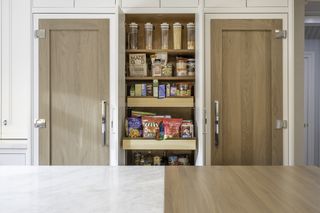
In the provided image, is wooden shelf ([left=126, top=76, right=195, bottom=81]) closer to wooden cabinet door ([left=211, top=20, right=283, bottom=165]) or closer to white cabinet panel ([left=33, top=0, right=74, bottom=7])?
wooden cabinet door ([left=211, top=20, right=283, bottom=165])

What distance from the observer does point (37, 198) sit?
976 millimetres

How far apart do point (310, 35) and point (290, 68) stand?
9.76ft

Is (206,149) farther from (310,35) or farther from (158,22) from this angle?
(310,35)

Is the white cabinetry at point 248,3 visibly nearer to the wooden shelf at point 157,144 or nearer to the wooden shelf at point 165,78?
the wooden shelf at point 165,78

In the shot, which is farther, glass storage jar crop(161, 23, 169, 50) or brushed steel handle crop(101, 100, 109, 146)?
glass storage jar crop(161, 23, 169, 50)

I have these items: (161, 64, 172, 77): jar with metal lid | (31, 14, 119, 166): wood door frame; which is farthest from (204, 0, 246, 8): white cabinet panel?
(31, 14, 119, 166): wood door frame

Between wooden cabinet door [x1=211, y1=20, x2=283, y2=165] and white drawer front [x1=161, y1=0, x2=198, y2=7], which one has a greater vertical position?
white drawer front [x1=161, y1=0, x2=198, y2=7]

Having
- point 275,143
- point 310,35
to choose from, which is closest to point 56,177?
point 275,143

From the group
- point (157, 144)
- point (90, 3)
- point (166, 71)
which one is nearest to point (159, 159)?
point (157, 144)

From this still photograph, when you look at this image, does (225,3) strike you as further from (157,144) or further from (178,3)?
(157,144)

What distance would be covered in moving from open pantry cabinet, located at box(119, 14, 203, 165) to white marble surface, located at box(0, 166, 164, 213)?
4.31ft

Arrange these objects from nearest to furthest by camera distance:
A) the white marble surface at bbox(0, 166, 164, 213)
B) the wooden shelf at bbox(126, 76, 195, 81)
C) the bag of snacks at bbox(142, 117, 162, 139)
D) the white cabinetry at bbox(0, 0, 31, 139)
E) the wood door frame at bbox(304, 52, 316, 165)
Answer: the white marble surface at bbox(0, 166, 164, 213) → the bag of snacks at bbox(142, 117, 162, 139) → the wooden shelf at bbox(126, 76, 195, 81) → the white cabinetry at bbox(0, 0, 31, 139) → the wood door frame at bbox(304, 52, 316, 165)

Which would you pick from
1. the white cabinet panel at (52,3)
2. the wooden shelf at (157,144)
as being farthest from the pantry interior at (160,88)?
the white cabinet panel at (52,3)

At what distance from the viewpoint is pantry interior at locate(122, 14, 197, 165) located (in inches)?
112
